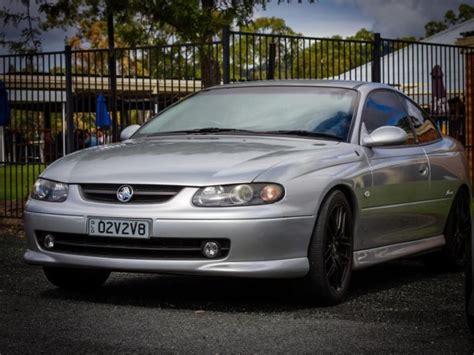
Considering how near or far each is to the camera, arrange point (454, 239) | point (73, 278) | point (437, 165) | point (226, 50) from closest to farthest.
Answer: point (73, 278) → point (437, 165) → point (454, 239) → point (226, 50)

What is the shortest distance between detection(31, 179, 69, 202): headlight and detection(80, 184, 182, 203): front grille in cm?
16

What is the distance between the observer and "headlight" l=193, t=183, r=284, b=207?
6168 millimetres

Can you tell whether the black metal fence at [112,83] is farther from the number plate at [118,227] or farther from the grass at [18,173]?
the number plate at [118,227]

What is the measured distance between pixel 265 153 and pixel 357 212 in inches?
32.3

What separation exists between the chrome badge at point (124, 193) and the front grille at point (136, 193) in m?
0.02

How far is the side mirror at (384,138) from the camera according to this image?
7270 millimetres

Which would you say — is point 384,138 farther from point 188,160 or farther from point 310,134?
point 188,160

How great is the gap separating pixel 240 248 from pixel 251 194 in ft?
1.06

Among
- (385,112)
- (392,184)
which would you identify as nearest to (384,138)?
(392,184)

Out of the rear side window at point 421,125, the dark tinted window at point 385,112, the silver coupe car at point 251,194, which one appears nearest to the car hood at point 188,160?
the silver coupe car at point 251,194

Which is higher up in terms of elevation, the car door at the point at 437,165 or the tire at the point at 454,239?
the car door at the point at 437,165

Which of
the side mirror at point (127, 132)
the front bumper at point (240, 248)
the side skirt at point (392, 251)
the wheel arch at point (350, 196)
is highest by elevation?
the side mirror at point (127, 132)

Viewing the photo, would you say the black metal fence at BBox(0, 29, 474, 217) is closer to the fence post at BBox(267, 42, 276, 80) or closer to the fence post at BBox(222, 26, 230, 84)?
the fence post at BBox(267, 42, 276, 80)

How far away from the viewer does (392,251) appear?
24.7ft
